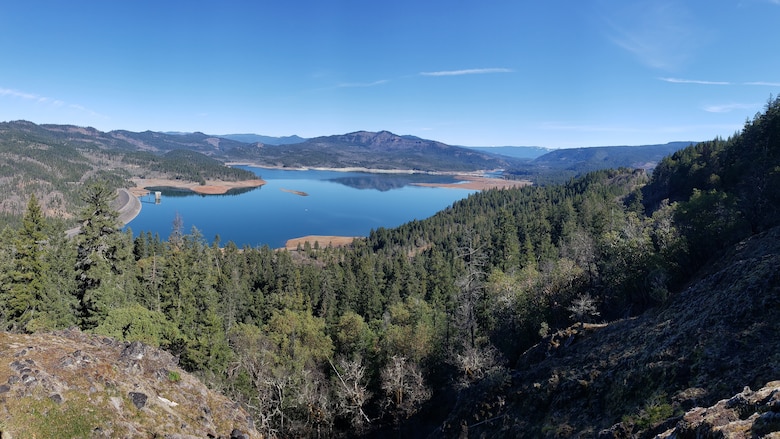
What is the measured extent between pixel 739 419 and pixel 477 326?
31675 mm

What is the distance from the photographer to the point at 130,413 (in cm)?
1502

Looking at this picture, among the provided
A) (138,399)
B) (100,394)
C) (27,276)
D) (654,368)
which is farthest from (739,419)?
(27,276)

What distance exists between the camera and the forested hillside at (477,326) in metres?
17.4

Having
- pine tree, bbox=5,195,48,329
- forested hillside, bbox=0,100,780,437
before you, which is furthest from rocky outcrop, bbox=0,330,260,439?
pine tree, bbox=5,195,48,329

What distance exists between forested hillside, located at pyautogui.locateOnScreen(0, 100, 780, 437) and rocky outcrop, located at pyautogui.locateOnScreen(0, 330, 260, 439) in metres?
5.53

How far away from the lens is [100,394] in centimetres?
1498

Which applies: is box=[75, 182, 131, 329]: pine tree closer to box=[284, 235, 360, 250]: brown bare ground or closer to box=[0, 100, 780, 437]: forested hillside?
box=[0, 100, 780, 437]: forested hillside

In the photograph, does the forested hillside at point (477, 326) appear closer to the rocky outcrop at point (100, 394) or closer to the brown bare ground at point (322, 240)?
the rocky outcrop at point (100, 394)

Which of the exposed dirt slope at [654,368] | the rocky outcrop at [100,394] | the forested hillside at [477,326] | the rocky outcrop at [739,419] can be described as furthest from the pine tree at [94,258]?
the rocky outcrop at [739,419]

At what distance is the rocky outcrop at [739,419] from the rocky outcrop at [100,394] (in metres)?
16.8

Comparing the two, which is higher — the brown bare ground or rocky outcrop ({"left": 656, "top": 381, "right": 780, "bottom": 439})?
rocky outcrop ({"left": 656, "top": 381, "right": 780, "bottom": 439})

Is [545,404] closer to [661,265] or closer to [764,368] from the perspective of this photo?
[764,368]

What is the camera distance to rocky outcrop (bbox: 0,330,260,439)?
13.0 meters

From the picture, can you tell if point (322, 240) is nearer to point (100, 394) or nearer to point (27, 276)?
point (27, 276)
